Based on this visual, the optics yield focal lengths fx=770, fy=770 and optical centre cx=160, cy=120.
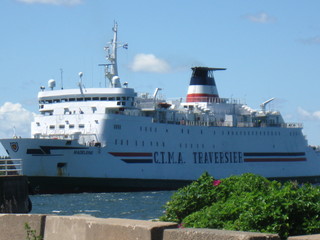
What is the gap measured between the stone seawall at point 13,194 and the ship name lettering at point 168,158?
1210 inches

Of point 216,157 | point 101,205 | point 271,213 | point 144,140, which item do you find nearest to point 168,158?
point 144,140

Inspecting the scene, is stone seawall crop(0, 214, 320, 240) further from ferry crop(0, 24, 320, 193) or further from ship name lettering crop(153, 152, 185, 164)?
ship name lettering crop(153, 152, 185, 164)

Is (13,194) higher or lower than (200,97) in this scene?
lower

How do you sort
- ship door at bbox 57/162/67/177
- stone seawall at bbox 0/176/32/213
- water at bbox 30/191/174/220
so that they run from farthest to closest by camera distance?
ship door at bbox 57/162/67/177 → water at bbox 30/191/174/220 → stone seawall at bbox 0/176/32/213

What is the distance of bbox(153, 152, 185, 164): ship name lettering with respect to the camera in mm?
44544

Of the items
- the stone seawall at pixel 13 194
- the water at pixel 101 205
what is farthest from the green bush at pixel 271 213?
the water at pixel 101 205

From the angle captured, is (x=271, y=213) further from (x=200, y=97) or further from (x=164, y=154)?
(x=200, y=97)

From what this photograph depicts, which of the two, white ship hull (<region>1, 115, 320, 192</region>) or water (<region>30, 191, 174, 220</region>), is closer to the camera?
water (<region>30, 191, 174, 220</region>)

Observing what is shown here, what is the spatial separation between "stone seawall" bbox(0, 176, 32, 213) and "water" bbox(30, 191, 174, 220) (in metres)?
10.6

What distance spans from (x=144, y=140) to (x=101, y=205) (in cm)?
1203

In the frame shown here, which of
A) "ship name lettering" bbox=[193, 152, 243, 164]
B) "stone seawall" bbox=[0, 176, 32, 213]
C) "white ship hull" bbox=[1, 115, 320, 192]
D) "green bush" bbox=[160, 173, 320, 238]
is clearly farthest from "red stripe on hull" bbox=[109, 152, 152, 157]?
"green bush" bbox=[160, 173, 320, 238]

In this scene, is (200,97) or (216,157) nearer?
(216,157)

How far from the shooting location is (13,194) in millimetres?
13383

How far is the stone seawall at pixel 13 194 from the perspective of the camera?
1320 cm
